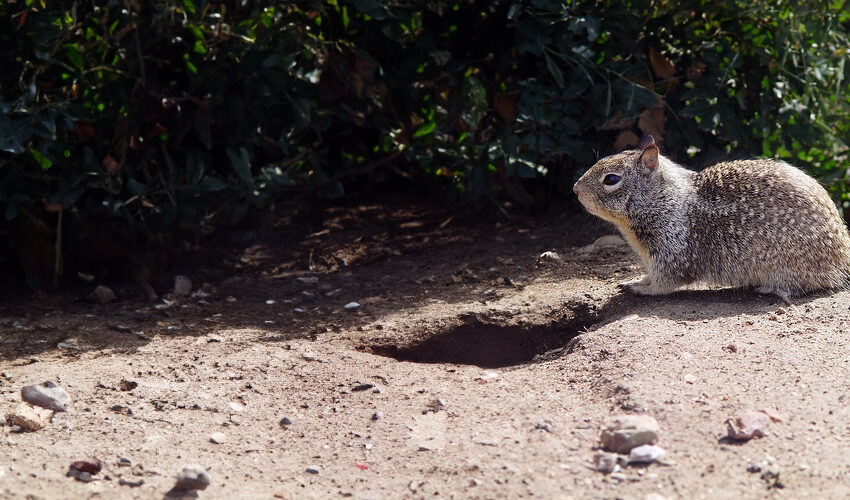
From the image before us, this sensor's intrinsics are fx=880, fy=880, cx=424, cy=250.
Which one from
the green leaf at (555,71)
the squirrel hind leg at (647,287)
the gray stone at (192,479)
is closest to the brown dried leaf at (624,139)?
the green leaf at (555,71)

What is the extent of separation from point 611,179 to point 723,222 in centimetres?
63

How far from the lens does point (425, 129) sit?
18.9 feet

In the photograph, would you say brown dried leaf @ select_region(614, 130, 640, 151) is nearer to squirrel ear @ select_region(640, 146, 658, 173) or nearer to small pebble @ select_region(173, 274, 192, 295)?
squirrel ear @ select_region(640, 146, 658, 173)

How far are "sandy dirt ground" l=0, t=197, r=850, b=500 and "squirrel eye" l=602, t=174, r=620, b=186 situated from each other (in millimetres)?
588

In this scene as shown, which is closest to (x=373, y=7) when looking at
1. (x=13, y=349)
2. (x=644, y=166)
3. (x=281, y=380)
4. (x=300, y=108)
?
(x=300, y=108)

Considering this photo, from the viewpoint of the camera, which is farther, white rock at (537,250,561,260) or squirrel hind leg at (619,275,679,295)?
white rock at (537,250,561,260)

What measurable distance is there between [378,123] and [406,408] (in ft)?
8.16

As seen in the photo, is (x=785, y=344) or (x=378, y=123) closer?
(x=785, y=344)

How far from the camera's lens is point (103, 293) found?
5324 mm

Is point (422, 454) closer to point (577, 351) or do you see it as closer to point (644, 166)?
point (577, 351)

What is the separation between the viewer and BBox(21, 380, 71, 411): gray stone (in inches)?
146

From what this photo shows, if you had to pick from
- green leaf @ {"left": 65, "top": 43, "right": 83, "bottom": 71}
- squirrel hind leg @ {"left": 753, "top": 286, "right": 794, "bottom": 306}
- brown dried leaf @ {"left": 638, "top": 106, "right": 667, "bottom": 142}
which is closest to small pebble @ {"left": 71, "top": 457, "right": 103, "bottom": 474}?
green leaf @ {"left": 65, "top": 43, "right": 83, "bottom": 71}

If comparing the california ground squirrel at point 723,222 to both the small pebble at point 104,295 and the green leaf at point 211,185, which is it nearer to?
the green leaf at point 211,185

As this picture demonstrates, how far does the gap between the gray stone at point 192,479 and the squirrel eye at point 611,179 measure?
2.77 metres
